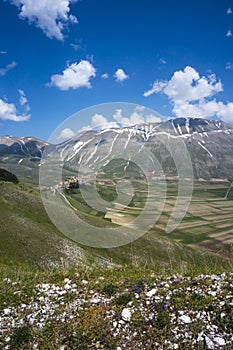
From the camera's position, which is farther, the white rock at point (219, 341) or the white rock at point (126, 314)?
the white rock at point (126, 314)

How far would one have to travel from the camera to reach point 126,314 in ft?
22.6

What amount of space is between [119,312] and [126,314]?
26 centimetres

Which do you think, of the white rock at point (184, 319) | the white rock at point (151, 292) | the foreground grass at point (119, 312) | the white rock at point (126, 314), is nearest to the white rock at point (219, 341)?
the foreground grass at point (119, 312)

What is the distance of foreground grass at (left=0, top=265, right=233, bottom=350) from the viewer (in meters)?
6.21

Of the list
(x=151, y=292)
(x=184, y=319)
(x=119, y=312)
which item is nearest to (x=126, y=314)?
(x=119, y=312)

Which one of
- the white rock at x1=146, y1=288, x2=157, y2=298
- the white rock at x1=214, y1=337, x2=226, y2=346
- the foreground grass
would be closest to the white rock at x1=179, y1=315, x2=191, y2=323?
the foreground grass

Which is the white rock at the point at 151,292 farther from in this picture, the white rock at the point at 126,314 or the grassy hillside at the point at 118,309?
the white rock at the point at 126,314

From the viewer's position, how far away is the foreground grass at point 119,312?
6207 millimetres

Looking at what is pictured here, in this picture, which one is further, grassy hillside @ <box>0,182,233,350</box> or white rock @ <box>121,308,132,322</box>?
white rock @ <box>121,308,132,322</box>

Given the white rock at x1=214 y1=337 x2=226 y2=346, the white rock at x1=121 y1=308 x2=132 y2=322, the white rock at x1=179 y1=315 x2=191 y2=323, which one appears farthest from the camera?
the white rock at x1=121 y1=308 x2=132 y2=322

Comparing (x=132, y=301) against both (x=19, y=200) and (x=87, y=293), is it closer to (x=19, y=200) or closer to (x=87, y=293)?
(x=87, y=293)

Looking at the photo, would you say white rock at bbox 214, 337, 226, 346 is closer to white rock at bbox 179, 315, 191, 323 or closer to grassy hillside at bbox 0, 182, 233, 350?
grassy hillside at bbox 0, 182, 233, 350

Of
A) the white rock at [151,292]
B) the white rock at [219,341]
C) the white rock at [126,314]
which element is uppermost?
the white rock at [151,292]

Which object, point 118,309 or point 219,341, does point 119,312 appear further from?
point 219,341
